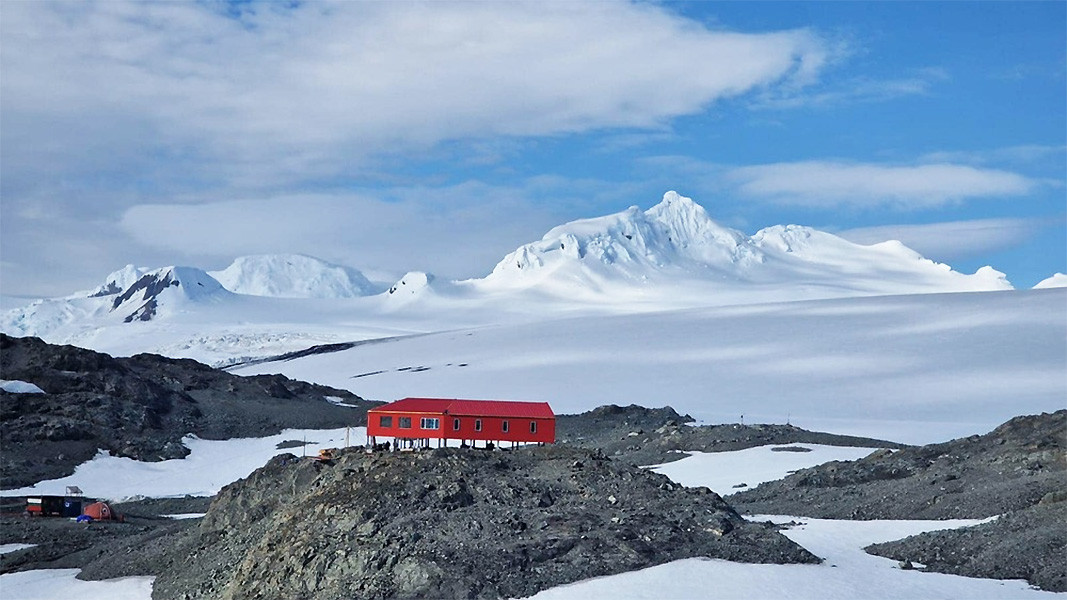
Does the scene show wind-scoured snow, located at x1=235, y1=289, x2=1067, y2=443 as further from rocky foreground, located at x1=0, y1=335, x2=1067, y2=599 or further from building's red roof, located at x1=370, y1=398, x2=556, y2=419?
building's red roof, located at x1=370, y1=398, x2=556, y2=419

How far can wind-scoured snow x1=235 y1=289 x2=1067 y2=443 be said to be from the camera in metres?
93.1

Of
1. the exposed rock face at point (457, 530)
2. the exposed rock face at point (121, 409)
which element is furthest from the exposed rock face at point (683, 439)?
the exposed rock face at point (457, 530)

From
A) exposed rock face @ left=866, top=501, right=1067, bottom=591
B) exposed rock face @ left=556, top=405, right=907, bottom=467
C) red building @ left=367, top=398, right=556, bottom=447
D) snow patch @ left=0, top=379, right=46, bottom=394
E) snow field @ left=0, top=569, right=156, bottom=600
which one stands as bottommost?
snow field @ left=0, top=569, right=156, bottom=600

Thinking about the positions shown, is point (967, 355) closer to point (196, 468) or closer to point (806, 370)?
point (806, 370)

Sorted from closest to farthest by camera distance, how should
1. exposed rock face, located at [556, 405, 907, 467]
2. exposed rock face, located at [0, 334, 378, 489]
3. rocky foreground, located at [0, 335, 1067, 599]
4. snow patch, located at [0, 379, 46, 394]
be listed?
rocky foreground, located at [0, 335, 1067, 599] → exposed rock face, located at [556, 405, 907, 467] → exposed rock face, located at [0, 334, 378, 489] → snow patch, located at [0, 379, 46, 394]

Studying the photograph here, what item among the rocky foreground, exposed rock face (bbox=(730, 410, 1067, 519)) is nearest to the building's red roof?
the rocky foreground

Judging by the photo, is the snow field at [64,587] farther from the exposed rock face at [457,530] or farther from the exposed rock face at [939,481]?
the exposed rock face at [939,481]

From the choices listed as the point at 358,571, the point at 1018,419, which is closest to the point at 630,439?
the point at 1018,419

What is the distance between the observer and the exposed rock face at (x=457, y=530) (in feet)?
92.5

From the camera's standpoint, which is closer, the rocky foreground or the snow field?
the rocky foreground

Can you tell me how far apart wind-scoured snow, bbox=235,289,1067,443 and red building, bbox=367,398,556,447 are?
144ft

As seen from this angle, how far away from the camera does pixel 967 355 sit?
109062mm

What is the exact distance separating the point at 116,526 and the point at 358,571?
1134 inches

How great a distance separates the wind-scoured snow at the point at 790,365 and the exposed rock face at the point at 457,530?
48.5 metres
